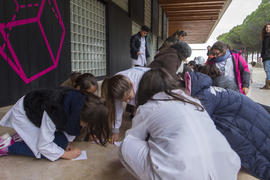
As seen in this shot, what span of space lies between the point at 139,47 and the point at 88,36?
1.10m

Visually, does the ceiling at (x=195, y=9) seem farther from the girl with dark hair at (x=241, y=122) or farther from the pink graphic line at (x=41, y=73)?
the girl with dark hair at (x=241, y=122)

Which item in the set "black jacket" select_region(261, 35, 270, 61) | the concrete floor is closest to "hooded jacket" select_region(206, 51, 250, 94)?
the concrete floor

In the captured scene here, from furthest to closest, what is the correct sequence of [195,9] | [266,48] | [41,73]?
1. [195,9]
2. [266,48]
3. [41,73]

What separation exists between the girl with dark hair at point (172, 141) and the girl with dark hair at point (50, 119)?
0.40 meters

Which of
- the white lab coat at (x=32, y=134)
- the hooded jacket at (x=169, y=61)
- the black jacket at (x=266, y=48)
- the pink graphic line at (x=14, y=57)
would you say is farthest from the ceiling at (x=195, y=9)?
the white lab coat at (x=32, y=134)

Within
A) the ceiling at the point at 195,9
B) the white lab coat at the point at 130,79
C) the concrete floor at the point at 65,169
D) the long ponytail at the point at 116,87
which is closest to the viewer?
the concrete floor at the point at 65,169

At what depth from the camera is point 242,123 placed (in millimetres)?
1615

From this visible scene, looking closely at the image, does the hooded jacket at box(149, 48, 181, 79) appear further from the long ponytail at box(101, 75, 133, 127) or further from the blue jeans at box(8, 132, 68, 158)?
the blue jeans at box(8, 132, 68, 158)

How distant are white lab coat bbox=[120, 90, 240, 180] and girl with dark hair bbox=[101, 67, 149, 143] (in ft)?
1.56

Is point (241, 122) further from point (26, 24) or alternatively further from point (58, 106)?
point (26, 24)

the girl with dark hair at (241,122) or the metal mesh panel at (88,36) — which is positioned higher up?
the metal mesh panel at (88,36)

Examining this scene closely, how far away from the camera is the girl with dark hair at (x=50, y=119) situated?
1598mm

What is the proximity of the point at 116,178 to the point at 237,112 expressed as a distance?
995 mm

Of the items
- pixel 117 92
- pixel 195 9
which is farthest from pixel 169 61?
pixel 195 9
